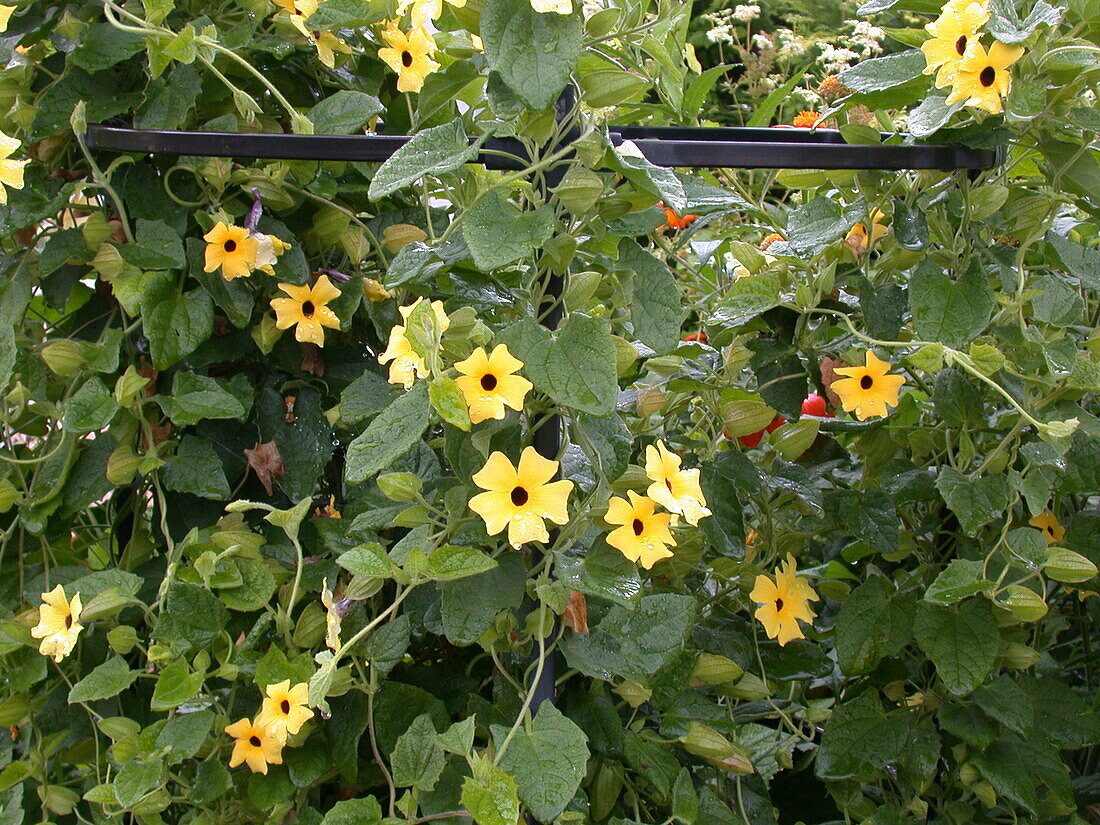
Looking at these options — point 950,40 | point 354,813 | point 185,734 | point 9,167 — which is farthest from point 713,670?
point 9,167

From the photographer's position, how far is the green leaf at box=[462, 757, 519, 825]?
582 mm

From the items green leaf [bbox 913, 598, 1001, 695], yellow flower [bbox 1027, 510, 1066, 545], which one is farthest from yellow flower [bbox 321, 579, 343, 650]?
yellow flower [bbox 1027, 510, 1066, 545]

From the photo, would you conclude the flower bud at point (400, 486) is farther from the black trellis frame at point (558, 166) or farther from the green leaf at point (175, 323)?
the green leaf at point (175, 323)

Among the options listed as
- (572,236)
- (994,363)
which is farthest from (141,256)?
(994,363)

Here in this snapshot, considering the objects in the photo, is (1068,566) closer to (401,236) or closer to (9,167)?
(401,236)

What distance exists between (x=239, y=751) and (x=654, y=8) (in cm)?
88

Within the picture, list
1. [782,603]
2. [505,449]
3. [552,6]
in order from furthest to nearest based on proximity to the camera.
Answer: [782,603]
[505,449]
[552,6]

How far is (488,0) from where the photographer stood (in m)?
0.59

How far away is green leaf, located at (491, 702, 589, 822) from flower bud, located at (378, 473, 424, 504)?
155 millimetres

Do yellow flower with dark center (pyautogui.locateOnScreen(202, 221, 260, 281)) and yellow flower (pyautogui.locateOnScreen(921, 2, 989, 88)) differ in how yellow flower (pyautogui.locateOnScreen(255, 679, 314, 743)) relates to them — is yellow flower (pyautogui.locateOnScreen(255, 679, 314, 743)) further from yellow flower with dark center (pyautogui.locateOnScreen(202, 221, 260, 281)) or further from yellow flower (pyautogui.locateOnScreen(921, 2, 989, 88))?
yellow flower (pyautogui.locateOnScreen(921, 2, 989, 88))

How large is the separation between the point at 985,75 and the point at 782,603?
438mm

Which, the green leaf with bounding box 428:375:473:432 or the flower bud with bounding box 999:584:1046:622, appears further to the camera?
the flower bud with bounding box 999:584:1046:622

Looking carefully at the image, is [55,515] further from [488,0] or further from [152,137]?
[488,0]

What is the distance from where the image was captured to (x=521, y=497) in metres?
0.62
